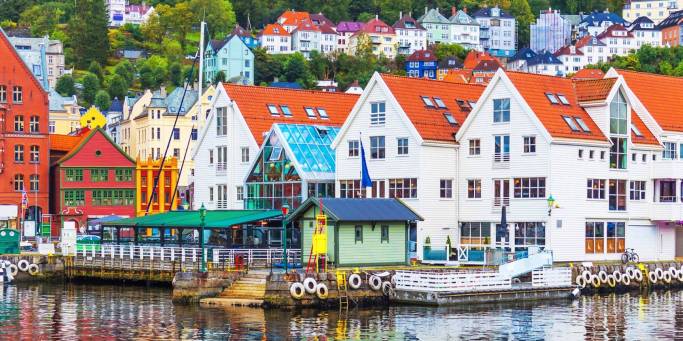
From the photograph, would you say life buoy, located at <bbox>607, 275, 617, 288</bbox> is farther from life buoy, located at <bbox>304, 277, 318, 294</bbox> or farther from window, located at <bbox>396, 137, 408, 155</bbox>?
life buoy, located at <bbox>304, 277, 318, 294</bbox>

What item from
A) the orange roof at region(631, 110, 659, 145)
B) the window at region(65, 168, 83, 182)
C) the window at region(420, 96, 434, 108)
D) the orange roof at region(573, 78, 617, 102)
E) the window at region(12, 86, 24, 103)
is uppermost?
the window at region(12, 86, 24, 103)

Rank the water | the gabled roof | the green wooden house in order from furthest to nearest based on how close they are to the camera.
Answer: the green wooden house < the gabled roof < the water

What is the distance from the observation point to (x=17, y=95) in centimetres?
11388

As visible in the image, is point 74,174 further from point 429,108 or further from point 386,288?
point 386,288

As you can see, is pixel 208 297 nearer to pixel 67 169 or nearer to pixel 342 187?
pixel 342 187

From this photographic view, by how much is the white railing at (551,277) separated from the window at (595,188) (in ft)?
28.1

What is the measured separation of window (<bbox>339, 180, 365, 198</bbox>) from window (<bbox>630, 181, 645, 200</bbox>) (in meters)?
15.7

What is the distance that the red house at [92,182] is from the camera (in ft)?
377

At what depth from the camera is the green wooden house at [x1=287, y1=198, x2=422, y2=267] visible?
213 ft

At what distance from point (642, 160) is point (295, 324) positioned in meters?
31.0

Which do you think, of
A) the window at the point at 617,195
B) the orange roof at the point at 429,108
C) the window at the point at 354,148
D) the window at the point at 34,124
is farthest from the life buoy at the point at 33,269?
the window at the point at 34,124

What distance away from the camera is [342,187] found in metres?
80.4

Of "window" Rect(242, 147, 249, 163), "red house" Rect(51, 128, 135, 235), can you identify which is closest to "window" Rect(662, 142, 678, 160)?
"window" Rect(242, 147, 249, 163)

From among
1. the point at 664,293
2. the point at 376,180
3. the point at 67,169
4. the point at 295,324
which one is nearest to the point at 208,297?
the point at 295,324
